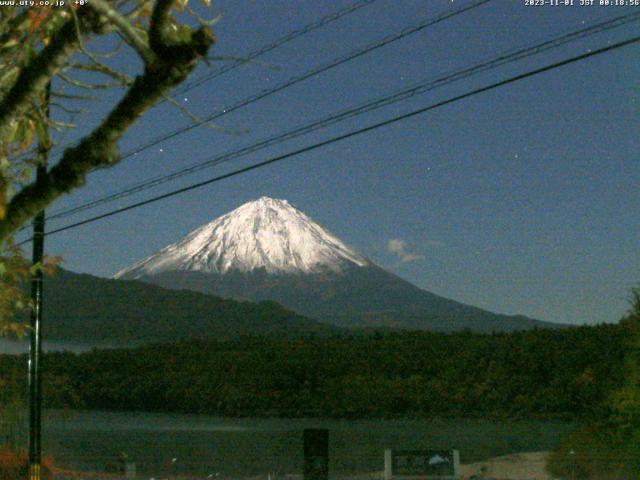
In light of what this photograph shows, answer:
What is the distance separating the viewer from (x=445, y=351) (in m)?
31.6

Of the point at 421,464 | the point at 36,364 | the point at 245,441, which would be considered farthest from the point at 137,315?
the point at 421,464

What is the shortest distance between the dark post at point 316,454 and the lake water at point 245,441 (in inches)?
288

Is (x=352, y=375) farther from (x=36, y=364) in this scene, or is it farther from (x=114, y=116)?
(x=114, y=116)

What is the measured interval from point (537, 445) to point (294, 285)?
82.0m

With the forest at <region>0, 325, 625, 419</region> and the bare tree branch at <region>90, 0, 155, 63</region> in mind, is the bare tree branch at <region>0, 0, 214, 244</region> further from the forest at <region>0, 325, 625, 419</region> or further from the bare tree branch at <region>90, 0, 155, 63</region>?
the forest at <region>0, 325, 625, 419</region>

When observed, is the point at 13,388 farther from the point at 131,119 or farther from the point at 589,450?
the point at 131,119

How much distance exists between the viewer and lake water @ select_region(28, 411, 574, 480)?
22.9m

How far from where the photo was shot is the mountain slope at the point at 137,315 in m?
39.6

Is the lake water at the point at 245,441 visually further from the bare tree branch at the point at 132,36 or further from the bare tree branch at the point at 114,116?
the bare tree branch at the point at 132,36

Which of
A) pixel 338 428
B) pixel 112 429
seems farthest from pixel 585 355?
pixel 112 429

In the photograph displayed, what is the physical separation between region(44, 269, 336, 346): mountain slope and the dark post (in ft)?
83.6

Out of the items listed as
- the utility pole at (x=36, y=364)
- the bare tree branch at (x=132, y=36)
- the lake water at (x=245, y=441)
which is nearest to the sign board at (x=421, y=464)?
the utility pole at (x=36, y=364)

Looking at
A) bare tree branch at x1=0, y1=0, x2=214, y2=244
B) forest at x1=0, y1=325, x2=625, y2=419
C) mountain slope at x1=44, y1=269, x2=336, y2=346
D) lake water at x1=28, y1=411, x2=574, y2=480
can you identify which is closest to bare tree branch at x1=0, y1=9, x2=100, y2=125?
bare tree branch at x1=0, y1=0, x2=214, y2=244

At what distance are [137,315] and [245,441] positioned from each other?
19078 millimetres
